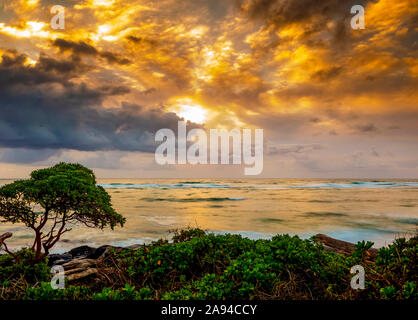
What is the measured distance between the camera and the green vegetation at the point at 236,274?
377 cm

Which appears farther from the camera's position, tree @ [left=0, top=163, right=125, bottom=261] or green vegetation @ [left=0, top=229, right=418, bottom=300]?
tree @ [left=0, top=163, right=125, bottom=261]

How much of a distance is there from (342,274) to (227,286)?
210cm

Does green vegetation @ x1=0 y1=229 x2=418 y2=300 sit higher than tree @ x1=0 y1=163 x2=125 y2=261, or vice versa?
tree @ x1=0 y1=163 x2=125 y2=261

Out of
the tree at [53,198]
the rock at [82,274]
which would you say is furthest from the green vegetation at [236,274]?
the tree at [53,198]

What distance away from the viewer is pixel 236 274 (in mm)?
4277

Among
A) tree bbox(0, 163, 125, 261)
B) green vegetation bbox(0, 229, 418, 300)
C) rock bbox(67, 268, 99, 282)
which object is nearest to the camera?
green vegetation bbox(0, 229, 418, 300)

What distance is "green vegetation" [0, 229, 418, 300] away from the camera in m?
3.77

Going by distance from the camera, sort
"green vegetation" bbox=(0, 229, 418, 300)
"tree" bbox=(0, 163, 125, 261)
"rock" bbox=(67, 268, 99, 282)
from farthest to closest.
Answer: "tree" bbox=(0, 163, 125, 261) < "rock" bbox=(67, 268, 99, 282) < "green vegetation" bbox=(0, 229, 418, 300)

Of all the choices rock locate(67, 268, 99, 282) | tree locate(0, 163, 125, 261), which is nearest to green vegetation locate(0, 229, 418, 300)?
rock locate(67, 268, 99, 282)

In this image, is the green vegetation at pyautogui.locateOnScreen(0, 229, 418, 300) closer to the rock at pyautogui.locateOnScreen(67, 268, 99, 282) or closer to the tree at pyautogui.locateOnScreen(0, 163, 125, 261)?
the rock at pyautogui.locateOnScreen(67, 268, 99, 282)

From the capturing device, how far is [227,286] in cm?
394

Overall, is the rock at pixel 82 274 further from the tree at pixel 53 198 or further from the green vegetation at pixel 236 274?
the tree at pixel 53 198

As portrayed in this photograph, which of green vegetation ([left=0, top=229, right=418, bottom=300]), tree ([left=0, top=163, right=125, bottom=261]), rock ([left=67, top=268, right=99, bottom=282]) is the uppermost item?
tree ([left=0, top=163, right=125, bottom=261])
